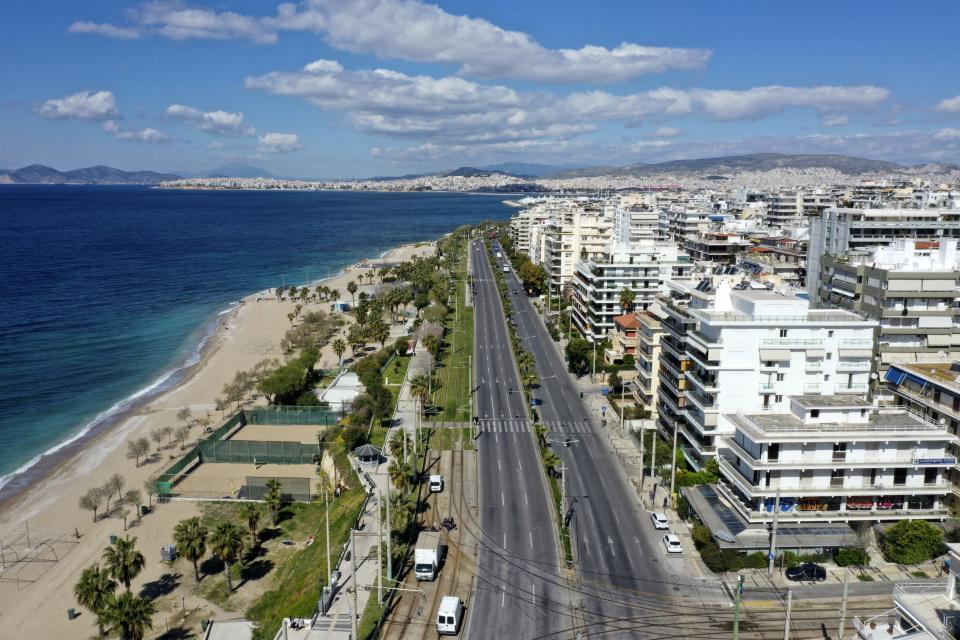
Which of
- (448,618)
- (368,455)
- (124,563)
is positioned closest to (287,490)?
(368,455)

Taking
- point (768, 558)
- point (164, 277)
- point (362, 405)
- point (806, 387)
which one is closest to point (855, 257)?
point (806, 387)

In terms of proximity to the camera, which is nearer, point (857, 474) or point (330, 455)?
point (857, 474)

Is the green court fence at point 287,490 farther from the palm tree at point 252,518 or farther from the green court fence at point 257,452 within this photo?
the palm tree at point 252,518

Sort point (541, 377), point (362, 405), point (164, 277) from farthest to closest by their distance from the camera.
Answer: point (164, 277) < point (541, 377) < point (362, 405)

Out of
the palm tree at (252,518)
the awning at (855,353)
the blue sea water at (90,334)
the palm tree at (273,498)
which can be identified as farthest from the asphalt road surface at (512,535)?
the blue sea water at (90,334)

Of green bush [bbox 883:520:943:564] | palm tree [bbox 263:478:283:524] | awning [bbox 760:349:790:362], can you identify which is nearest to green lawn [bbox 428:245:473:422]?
palm tree [bbox 263:478:283:524]

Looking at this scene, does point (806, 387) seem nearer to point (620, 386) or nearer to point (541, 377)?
point (620, 386)

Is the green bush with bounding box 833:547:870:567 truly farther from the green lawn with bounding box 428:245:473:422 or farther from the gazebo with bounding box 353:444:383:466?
the green lawn with bounding box 428:245:473:422
